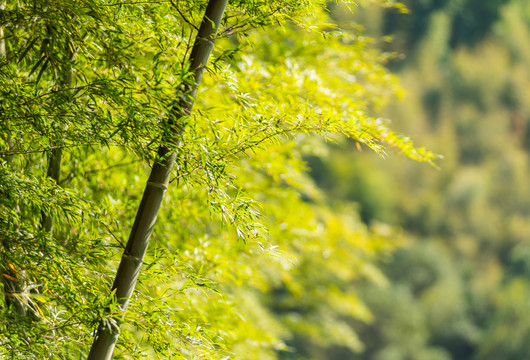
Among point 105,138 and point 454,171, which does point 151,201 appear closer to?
point 105,138

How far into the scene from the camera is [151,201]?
66.1 inches

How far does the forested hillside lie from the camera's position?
2734 cm

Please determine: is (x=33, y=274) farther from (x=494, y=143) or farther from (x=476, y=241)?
(x=494, y=143)

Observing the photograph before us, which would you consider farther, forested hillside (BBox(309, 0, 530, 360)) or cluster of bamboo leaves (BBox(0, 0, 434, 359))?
forested hillside (BBox(309, 0, 530, 360))

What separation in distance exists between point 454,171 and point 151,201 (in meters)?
33.0

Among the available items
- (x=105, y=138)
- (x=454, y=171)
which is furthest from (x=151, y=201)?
(x=454, y=171)

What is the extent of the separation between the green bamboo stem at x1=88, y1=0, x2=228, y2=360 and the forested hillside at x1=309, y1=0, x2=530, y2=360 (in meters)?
24.5

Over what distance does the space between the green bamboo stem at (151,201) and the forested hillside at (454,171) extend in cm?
2453

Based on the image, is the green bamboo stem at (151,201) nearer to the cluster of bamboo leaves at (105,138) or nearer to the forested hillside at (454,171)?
the cluster of bamboo leaves at (105,138)

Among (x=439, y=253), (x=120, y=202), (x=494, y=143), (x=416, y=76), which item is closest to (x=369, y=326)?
(x=439, y=253)

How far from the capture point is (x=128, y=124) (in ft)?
5.26

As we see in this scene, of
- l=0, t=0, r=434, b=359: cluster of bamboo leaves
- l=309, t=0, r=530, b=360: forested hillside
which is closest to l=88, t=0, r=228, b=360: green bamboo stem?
l=0, t=0, r=434, b=359: cluster of bamboo leaves

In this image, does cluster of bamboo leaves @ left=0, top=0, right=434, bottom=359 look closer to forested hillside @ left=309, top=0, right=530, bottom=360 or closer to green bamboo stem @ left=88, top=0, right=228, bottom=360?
green bamboo stem @ left=88, top=0, right=228, bottom=360

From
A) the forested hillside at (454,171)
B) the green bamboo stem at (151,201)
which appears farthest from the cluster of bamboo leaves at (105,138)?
the forested hillside at (454,171)
